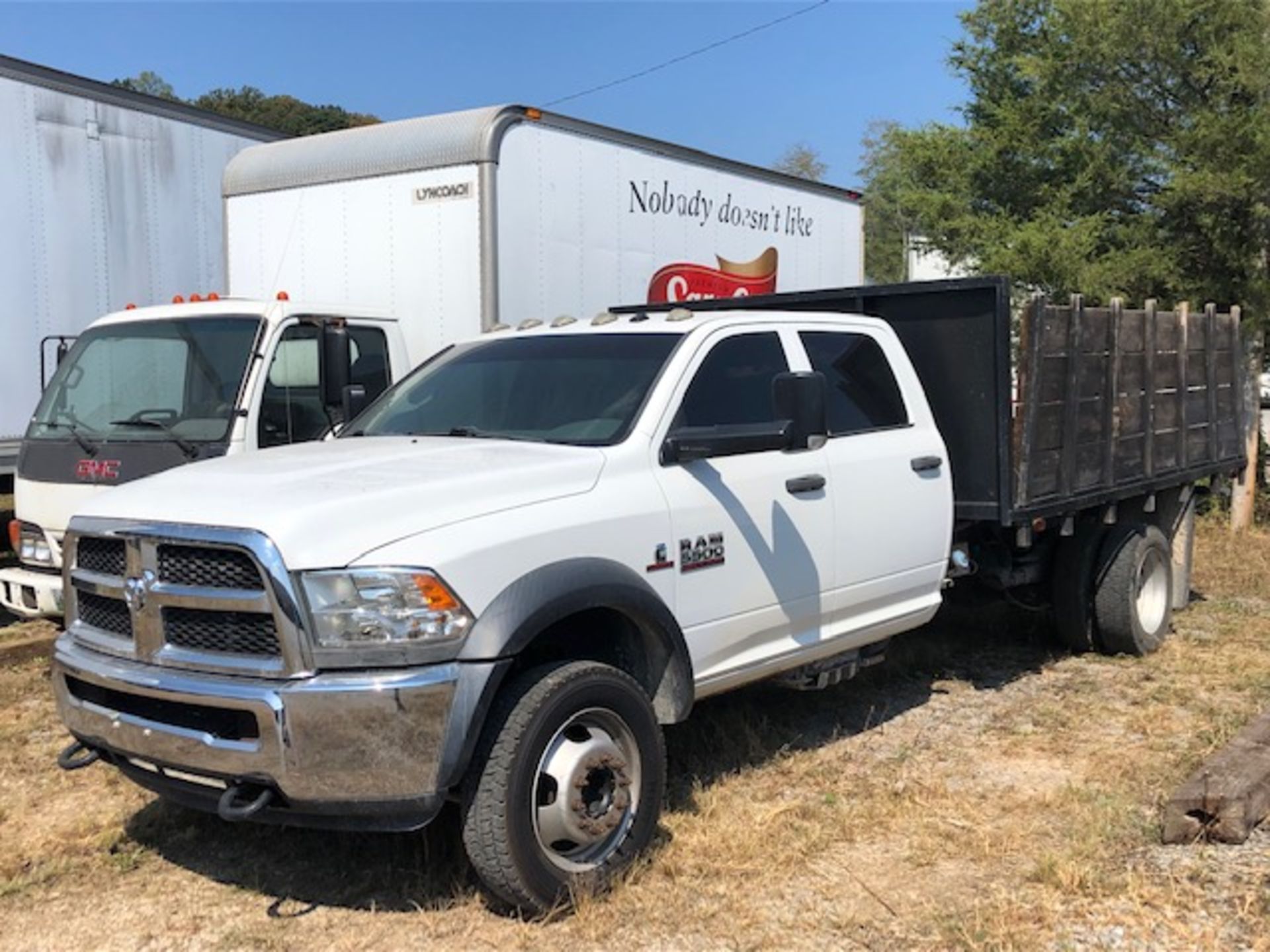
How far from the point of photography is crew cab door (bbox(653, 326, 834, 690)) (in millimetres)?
4543

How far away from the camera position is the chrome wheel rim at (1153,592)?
7.69 m

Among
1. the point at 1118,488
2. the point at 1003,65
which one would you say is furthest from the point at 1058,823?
the point at 1003,65

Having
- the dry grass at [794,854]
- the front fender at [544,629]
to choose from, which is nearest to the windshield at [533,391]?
the front fender at [544,629]

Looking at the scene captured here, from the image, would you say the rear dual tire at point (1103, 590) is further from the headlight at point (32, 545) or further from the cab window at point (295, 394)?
the headlight at point (32, 545)

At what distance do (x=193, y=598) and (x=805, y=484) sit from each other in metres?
2.44

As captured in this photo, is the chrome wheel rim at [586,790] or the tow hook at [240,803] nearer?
the tow hook at [240,803]

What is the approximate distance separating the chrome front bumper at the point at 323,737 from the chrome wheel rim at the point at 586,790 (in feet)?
1.38

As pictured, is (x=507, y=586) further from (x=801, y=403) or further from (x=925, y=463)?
(x=925, y=463)

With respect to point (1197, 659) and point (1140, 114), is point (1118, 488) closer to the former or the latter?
point (1197, 659)

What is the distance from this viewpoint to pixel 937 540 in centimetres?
593

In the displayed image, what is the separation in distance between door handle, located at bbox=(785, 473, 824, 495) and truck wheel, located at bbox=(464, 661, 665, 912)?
3.90 ft

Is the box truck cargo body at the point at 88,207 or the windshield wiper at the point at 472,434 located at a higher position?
the box truck cargo body at the point at 88,207

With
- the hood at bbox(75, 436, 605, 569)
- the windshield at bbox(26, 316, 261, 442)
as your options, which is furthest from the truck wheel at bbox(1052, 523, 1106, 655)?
the windshield at bbox(26, 316, 261, 442)

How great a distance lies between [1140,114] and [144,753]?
12.1 m
